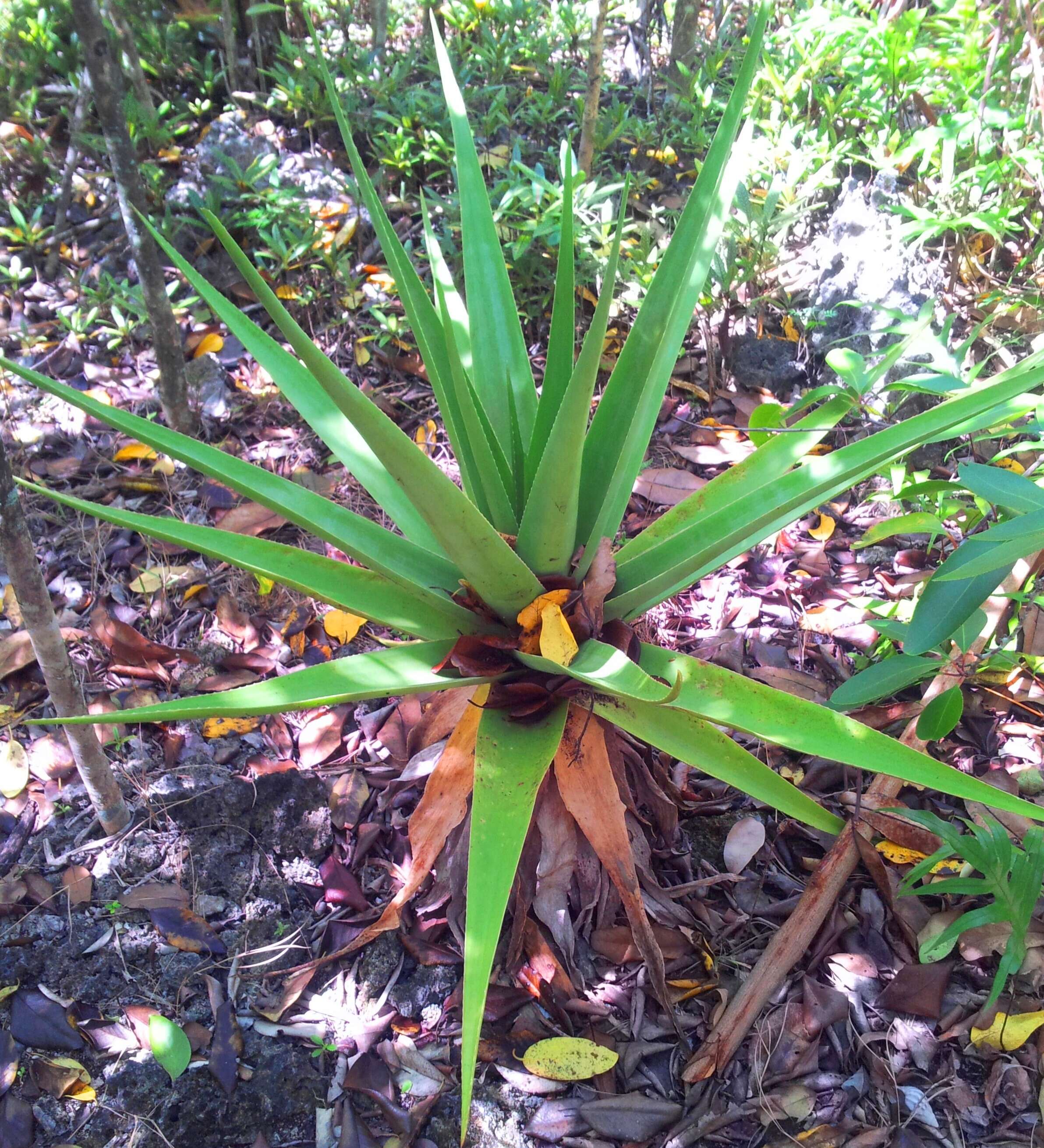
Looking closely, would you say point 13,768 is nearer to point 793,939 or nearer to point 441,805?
point 441,805

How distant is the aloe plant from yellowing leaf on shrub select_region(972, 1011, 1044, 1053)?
0.45 m

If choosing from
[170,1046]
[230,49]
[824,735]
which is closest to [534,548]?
[824,735]

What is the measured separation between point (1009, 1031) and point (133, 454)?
8.10 feet

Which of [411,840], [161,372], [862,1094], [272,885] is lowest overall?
[862,1094]

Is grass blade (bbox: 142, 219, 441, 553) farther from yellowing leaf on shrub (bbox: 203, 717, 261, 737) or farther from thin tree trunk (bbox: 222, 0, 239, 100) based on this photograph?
thin tree trunk (bbox: 222, 0, 239, 100)

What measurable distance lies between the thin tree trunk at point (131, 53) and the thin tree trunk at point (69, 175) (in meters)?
0.16

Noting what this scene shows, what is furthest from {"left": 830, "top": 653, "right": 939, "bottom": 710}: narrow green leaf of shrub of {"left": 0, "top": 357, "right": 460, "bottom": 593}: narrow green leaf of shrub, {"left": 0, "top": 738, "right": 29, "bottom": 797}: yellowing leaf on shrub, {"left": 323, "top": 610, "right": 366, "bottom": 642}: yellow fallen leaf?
{"left": 0, "top": 738, "right": 29, "bottom": 797}: yellowing leaf on shrub

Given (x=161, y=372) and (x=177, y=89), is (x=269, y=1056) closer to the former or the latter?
(x=161, y=372)

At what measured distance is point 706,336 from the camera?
2.40 m

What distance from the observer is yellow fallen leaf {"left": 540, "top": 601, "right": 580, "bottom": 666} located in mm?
1196

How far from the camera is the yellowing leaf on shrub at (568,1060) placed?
1.32 metres

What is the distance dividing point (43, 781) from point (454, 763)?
99 cm

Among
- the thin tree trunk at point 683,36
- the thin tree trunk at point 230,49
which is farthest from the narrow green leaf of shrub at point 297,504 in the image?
the thin tree trunk at point 683,36

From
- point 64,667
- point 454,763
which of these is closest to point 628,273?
point 454,763
